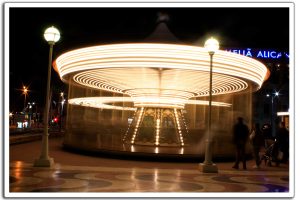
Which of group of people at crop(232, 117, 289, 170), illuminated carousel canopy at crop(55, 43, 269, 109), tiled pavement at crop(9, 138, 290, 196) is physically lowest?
tiled pavement at crop(9, 138, 290, 196)

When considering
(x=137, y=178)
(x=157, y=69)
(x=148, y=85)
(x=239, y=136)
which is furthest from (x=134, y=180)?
(x=148, y=85)

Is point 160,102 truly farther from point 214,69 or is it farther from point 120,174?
point 120,174

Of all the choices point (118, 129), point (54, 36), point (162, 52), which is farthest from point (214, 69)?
point (118, 129)

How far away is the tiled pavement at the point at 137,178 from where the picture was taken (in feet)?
30.3

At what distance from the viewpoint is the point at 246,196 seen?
305 inches

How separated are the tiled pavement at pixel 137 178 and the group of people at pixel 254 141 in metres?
0.55

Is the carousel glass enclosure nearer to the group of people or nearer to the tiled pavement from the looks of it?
the group of people

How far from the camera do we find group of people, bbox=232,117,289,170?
14023mm

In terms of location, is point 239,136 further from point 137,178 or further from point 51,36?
point 51,36

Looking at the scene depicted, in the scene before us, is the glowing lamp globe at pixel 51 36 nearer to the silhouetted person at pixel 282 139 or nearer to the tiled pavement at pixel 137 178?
the tiled pavement at pixel 137 178

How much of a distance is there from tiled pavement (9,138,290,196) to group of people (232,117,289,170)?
55 cm

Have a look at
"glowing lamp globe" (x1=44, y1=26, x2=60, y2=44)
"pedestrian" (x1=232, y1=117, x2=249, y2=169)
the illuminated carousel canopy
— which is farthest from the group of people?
"glowing lamp globe" (x1=44, y1=26, x2=60, y2=44)

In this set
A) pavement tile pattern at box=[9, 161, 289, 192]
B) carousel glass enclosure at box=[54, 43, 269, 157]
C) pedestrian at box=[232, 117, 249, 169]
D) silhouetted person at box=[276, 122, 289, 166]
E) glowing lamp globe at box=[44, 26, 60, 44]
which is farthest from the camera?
carousel glass enclosure at box=[54, 43, 269, 157]
